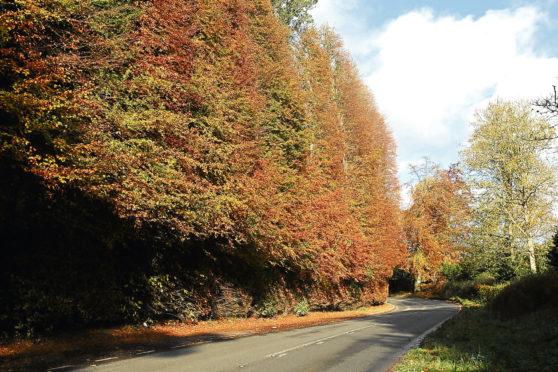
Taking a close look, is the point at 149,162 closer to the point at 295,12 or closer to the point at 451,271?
the point at 295,12

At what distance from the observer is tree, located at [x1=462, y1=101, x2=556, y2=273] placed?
2177 cm

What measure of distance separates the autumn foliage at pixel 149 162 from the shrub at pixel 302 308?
2.98 ft

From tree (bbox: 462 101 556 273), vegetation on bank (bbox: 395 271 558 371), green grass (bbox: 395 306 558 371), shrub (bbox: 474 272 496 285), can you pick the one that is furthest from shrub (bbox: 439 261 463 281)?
green grass (bbox: 395 306 558 371)

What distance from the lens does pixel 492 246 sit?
74.2ft

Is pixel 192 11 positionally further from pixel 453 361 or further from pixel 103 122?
pixel 453 361

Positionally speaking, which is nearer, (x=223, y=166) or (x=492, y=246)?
(x=223, y=166)

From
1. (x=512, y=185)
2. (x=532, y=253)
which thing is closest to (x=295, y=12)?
(x=512, y=185)

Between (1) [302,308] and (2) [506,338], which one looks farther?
(1) [302,308]

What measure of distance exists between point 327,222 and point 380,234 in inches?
427

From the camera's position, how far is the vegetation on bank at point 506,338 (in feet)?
22.6

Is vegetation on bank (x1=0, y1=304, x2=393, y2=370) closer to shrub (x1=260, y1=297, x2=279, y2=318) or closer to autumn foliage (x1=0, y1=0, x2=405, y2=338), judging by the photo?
autumn foliage (x1=0, y1=0, x2=405, y2=338)

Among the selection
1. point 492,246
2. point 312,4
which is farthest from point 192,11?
point 492,246

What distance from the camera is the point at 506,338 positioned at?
9078 mm

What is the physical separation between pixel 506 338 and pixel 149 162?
35.9ft
